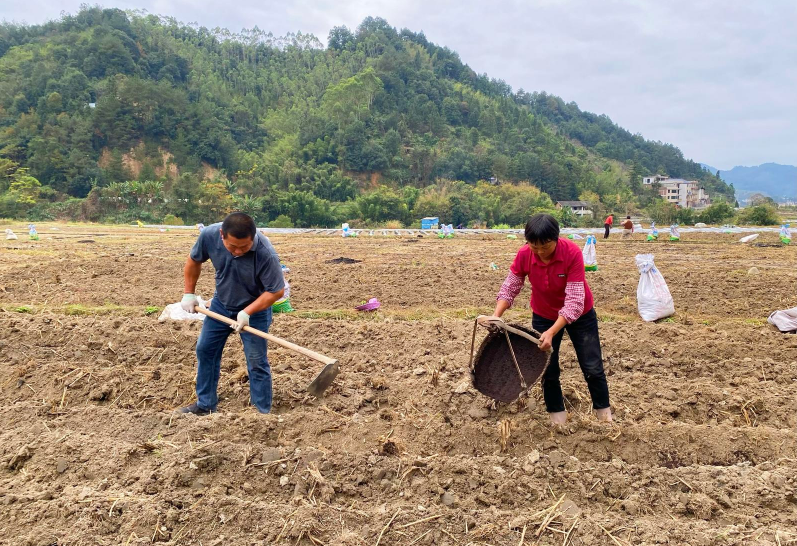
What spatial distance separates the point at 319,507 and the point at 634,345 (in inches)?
163

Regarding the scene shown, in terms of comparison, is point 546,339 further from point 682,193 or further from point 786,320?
point 682,193

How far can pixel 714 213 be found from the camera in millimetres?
36156

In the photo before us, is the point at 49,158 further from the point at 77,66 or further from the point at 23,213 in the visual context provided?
the point at 77,66

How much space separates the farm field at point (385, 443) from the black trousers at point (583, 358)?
0.19 meters

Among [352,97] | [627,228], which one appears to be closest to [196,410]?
[627,228]

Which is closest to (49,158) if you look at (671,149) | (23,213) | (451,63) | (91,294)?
(23,213)

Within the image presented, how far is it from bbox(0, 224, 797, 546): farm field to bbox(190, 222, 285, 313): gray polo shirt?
0.87m

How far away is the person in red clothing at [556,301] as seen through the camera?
2951mm

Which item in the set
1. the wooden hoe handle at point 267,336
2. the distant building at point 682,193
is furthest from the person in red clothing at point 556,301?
the distant building at point 682,193

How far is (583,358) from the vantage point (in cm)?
331

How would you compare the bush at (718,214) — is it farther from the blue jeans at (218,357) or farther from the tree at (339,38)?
the tree at (339,38)

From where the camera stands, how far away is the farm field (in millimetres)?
2396

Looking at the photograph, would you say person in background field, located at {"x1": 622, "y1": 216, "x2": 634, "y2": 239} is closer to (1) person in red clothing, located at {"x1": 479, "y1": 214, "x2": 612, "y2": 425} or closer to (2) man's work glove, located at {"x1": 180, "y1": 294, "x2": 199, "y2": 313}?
(1) person in red clothing, located at {"x1": 479, "y1": 214, "x2": 612, "y2": 425}

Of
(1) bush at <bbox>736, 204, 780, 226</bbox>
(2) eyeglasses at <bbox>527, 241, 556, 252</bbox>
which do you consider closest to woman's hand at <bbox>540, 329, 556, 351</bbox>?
(2) eyeglasses at <bbox>527, 241, 556, 252</bbox>
